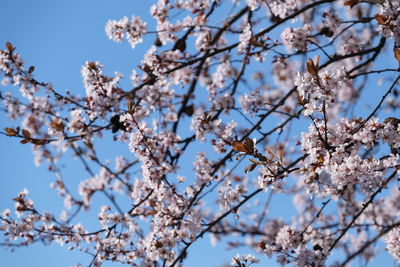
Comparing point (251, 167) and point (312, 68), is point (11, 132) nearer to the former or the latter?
point (251, 167)

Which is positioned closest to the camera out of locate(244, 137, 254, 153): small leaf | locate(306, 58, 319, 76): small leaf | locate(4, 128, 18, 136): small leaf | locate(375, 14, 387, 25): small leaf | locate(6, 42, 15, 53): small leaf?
locate(306, 58, 319, 76): small leaf

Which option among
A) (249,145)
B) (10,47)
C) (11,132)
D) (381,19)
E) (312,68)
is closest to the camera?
(312,68)

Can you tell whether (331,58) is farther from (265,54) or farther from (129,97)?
(129,97)

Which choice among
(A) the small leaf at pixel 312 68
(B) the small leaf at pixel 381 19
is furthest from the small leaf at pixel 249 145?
(B) the small leaf at pixel 381 19

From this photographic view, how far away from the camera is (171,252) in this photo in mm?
3178

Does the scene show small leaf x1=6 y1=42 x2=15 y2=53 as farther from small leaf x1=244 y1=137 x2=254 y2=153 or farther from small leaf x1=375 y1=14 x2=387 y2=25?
small leaf x1=375 y1=14 x2=387 y2=25

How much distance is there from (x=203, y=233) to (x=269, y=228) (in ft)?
15.8

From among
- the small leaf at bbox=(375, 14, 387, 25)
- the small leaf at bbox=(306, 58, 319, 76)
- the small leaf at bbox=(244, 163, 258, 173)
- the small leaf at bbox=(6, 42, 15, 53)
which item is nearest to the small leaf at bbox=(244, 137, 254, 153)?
the small leaf at bbox=(244, 163, 258, 173)

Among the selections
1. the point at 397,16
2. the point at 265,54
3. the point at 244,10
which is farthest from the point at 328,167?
the point at 244,10

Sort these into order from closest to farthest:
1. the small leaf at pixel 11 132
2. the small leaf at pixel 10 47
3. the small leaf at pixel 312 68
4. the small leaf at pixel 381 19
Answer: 1. the small leaf at pixel 312 68
2. the small leaf at pixel 381 19
3. the small leaf at pixel 11 132
4. the small leaf at pixel 10 47

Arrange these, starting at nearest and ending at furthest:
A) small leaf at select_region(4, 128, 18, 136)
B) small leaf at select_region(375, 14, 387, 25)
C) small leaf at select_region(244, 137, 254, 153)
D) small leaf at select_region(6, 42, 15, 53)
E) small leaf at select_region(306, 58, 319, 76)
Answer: small leaf at select_region(306, 58, 319, 76) → small leaf at select_region(244, 137, 254, 153) → small leaf at select_region(375, 14, 387, 25) → small leaf at select_region(4, 128, 18, 136) → small leaf at select_region(6, 42, 15, 53)

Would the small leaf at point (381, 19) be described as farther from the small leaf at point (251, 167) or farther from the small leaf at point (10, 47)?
the small leaf at point (10, 47)

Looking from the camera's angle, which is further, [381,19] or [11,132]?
[11,132]

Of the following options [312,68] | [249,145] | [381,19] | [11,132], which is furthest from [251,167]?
[11,132]
